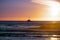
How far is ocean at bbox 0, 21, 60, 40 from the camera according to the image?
1.22 m

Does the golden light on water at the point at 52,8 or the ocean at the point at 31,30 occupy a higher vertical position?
the golden light on water at the point at 52,8

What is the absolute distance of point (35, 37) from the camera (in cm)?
125

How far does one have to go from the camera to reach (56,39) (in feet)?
4.02

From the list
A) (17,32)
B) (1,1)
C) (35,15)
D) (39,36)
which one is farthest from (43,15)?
(1,1)

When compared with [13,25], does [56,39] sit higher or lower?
lower

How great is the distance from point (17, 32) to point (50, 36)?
0.36m

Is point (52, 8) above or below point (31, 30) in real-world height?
above

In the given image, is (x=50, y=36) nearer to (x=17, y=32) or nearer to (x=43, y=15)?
(x=43, y=15)

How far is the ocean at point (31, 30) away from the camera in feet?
4.01

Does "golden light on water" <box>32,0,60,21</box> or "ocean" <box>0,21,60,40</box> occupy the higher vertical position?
"golden light on water" <box>32,0,60,21</box>

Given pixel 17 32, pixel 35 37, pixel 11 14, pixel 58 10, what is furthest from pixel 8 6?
pixel 58 10

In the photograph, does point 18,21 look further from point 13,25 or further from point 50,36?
point 50,36

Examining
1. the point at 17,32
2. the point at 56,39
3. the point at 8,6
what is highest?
the point at 8,6

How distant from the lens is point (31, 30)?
1.23m
